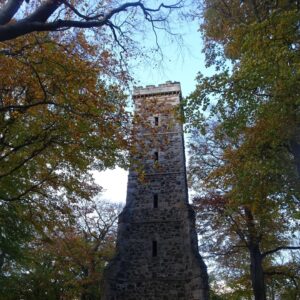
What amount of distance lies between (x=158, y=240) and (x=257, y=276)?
16.0 feet

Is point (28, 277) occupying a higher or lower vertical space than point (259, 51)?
lower

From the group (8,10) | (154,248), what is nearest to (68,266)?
(154,248)

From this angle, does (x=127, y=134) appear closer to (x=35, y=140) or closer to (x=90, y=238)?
(x=35, y=140)

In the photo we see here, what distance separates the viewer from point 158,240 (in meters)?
16.7

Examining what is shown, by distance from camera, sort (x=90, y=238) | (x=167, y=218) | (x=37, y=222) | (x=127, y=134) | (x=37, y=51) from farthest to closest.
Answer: (x=90, y=238) → (x=167, y=218) → (x=37, y=222) → (x=127, y=134) → (x=37, y=51)

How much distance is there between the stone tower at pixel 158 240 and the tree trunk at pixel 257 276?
305 centimetres

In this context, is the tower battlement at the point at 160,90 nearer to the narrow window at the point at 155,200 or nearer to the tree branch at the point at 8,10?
the narrow window at the point at 155,200

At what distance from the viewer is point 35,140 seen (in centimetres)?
930

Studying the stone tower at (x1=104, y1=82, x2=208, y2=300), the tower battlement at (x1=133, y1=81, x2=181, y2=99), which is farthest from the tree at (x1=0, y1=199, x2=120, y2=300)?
the tower battlement at (x1=133, y1=81, x2=181, y2=99)

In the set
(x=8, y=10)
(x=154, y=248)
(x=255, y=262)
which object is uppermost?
(x=8, y=10)

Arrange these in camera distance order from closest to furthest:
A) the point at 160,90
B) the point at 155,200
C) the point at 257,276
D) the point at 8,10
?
the point at 8,10, the point at 257,276, the point at 155,200, the point at 160,90

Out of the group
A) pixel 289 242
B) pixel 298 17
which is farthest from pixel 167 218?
pixel 298 17

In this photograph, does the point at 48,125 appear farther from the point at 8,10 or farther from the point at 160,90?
the point at 160,90

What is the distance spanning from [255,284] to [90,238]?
1276cm
